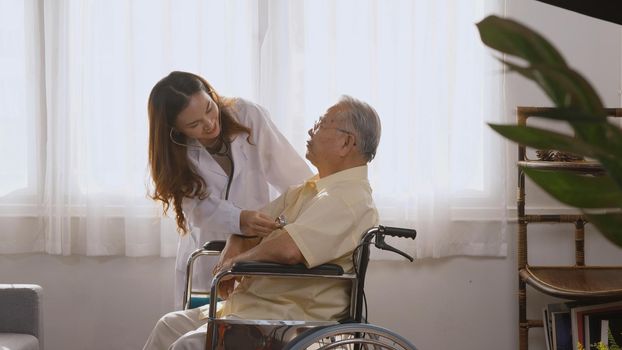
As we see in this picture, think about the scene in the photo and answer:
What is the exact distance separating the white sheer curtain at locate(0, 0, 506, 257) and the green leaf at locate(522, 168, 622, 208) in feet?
10.3

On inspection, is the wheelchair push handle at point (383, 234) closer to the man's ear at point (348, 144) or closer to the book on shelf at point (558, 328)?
the man's ear at point (348, 144)

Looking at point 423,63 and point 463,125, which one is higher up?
point 423,63

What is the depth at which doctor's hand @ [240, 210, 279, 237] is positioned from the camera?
8.03 ft

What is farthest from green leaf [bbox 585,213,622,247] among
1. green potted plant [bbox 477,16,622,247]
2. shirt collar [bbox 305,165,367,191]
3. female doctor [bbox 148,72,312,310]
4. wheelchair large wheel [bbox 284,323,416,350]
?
female doctor [bbox 148,72,312,310]

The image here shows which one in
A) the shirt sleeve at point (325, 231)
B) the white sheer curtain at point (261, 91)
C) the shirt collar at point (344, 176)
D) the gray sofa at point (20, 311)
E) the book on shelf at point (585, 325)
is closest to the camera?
the shirt sleeve at point (325, 231)

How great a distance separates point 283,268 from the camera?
207 centimetres

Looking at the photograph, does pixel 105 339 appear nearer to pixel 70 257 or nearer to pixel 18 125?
pixel 70 257

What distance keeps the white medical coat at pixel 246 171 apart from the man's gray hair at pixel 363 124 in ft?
1.42

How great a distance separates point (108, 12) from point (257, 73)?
62 centimetres

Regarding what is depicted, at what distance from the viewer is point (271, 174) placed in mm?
2889

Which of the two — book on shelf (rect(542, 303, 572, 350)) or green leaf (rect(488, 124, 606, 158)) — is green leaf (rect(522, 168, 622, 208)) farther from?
book on shelf (rect(542, 303, 572, 350))

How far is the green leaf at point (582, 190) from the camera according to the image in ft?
1.08

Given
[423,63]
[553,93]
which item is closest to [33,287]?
[423,63]

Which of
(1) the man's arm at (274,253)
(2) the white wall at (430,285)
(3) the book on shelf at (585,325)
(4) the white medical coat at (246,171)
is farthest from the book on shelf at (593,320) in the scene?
(1) the man's arm at (274,253)
